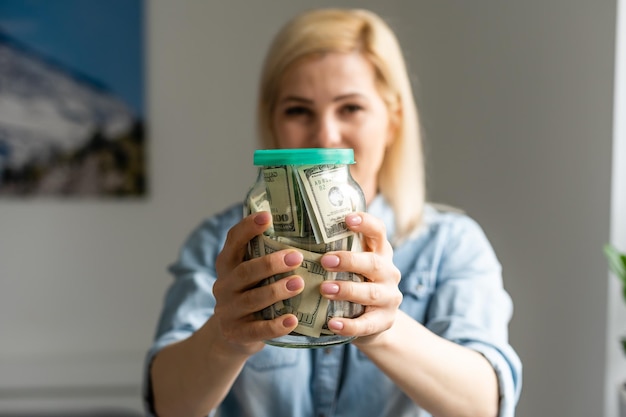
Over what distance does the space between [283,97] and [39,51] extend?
1.78 meters

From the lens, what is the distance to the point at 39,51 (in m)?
2.53

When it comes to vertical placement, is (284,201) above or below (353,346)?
above

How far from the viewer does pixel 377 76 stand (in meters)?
1.12

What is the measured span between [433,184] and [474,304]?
117 centimetres

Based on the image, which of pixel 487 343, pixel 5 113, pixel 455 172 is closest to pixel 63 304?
pixel 5 113

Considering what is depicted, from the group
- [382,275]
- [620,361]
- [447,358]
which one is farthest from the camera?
[620,361]

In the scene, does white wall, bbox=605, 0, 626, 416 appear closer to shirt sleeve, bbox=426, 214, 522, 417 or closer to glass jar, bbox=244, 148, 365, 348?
shirt sleeve, bbox=426, 214, 522, 417

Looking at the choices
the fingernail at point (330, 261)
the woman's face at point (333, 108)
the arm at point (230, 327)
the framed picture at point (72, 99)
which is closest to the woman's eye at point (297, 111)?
the woman's face at point (333, 108)

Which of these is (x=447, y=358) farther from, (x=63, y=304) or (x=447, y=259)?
(x=63, y=304)

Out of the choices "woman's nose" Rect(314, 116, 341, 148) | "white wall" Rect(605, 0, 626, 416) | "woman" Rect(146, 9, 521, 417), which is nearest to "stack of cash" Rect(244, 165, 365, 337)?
"woman" Rect(146, 9, 521, 417)

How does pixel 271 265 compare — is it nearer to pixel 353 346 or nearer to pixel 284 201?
pixel 284 201

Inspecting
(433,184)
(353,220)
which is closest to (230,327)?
(353,220)

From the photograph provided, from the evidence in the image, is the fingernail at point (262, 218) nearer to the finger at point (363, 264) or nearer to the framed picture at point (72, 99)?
the finger at point (363, 264)

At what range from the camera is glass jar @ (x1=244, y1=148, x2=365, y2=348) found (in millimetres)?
624
